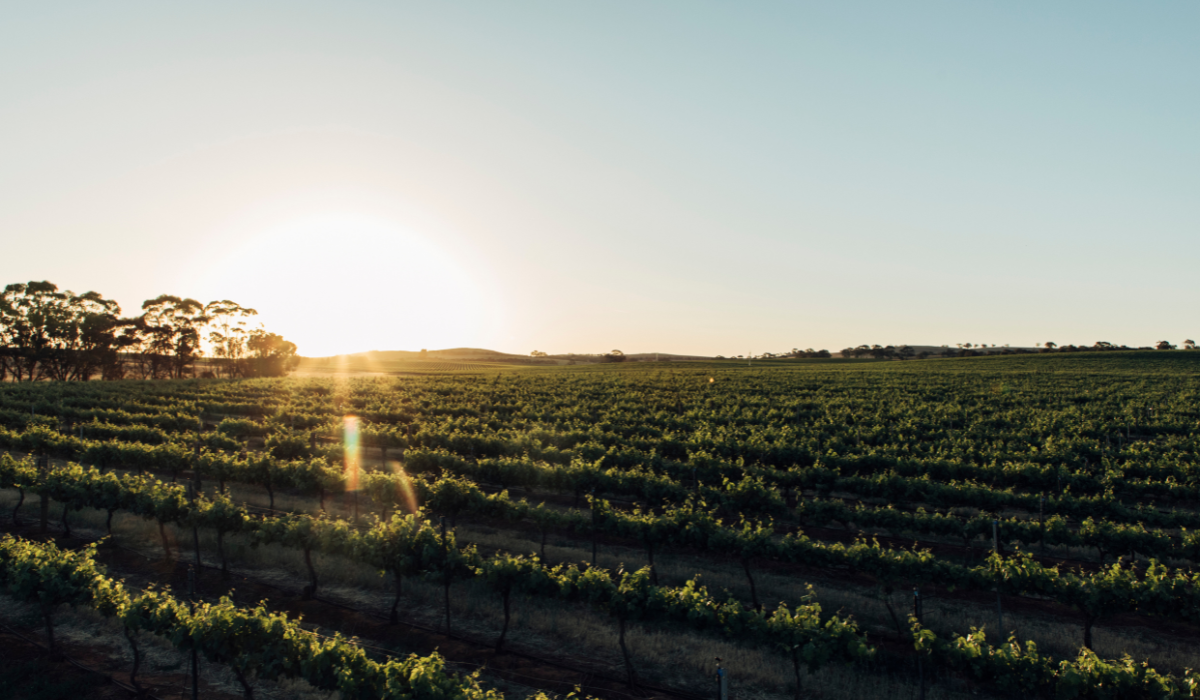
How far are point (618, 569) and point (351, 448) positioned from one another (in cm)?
2024

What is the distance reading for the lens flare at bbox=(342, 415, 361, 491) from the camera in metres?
18.8

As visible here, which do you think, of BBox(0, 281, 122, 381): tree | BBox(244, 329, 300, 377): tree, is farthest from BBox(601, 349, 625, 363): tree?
BBox(0, 281, 122, 381): tree

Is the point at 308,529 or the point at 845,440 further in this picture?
the point at 845,440

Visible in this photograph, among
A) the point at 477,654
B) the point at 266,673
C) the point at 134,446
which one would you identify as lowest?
the point at 477,654

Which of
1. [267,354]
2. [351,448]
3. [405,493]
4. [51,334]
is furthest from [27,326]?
[405,493]

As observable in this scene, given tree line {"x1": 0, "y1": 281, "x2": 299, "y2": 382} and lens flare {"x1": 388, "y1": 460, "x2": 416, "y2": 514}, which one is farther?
tree line {"x1": 0, "y1": 281, "x2": 299, "y2": 382}

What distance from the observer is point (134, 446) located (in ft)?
69.2

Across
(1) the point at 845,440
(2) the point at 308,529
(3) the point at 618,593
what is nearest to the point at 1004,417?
(1) the point at 845,440

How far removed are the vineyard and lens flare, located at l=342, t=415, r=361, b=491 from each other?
0.73 ft

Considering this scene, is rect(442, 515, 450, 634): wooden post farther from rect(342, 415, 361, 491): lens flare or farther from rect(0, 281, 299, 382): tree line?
rect(0, 281, 299, 382): tree line

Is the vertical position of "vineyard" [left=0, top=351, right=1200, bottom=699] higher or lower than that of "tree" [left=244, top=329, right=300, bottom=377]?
lower

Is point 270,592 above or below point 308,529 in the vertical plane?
below

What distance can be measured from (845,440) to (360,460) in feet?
82.0

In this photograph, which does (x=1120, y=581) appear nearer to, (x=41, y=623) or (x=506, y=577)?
(x=506, y=577)
